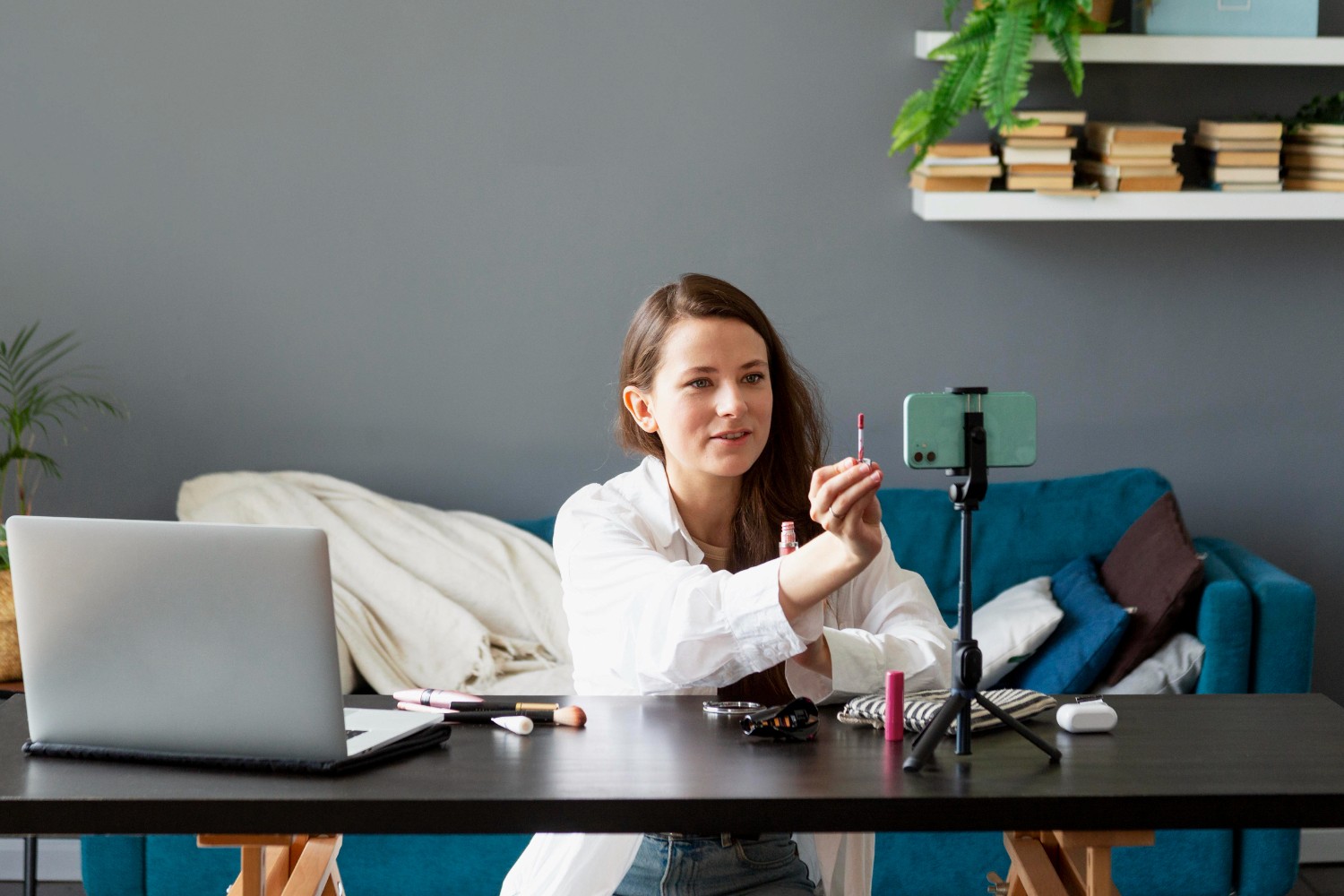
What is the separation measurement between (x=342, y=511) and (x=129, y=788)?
1.97 m

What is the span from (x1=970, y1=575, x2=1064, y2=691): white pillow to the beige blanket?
886 mm

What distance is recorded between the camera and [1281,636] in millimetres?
2691

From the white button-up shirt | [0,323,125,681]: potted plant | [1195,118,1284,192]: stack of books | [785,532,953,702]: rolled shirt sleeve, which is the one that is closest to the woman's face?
the white button-up shirt

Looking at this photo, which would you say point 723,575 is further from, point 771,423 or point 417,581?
point 417,581

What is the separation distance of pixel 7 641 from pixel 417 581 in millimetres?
822

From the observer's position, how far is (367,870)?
2.61 metres

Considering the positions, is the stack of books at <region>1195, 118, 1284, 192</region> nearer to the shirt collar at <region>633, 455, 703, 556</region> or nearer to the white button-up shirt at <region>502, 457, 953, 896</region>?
the white button-up shirt at <region>502, 457, 953, 896</region>

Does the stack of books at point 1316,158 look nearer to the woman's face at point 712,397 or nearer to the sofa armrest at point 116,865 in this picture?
the woman's face at point 712,397

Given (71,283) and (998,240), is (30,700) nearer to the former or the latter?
(71,283)

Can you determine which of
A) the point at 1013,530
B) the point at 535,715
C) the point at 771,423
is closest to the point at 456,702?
the point at 535,715

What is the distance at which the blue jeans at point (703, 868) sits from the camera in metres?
1.55

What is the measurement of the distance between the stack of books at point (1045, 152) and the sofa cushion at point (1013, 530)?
69 cm

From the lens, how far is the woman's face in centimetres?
169

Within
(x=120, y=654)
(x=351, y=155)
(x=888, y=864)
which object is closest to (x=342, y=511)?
(x=351, y=155)
